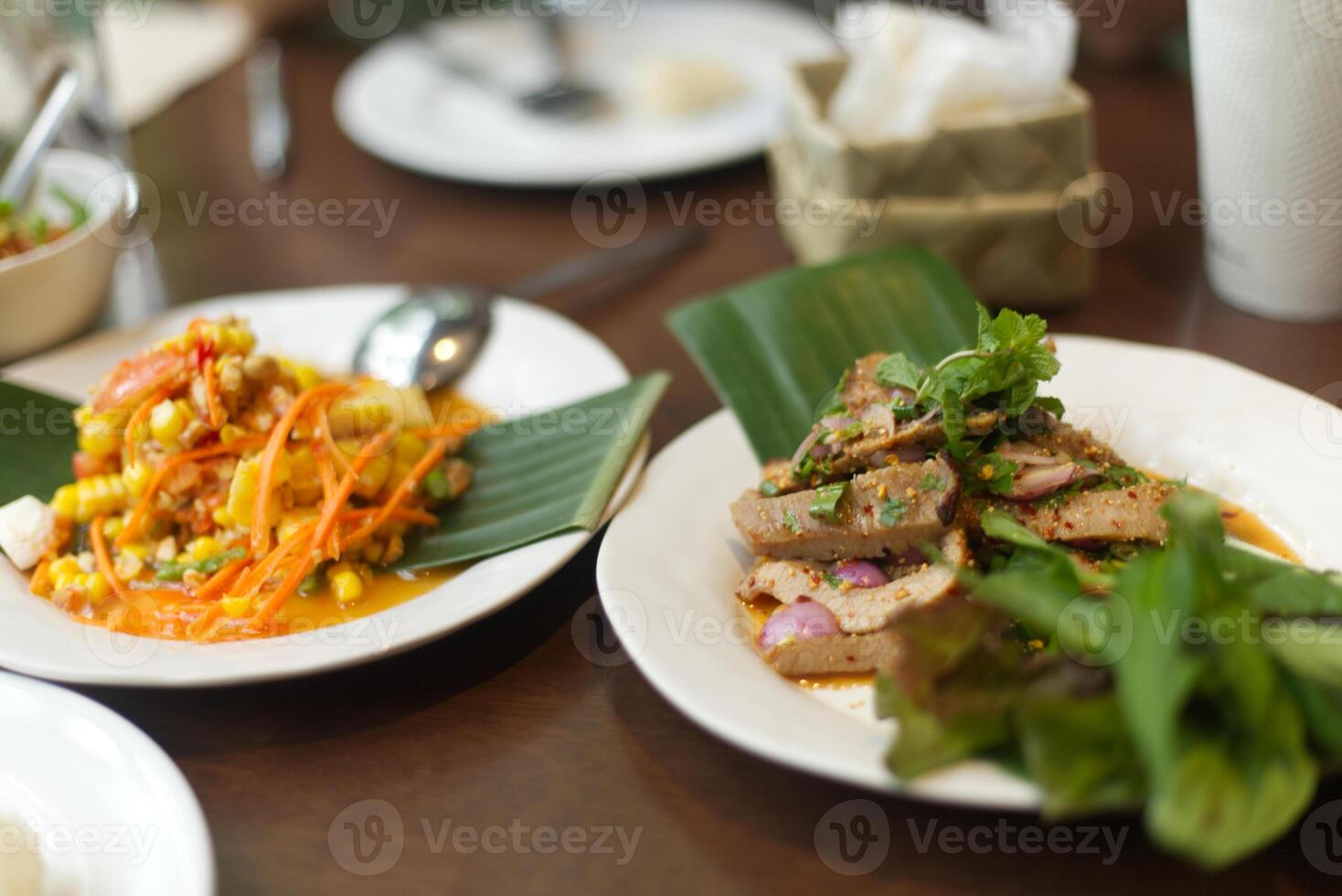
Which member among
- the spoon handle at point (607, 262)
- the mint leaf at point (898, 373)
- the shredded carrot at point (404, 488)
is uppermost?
the mint leaf at point (898, 373)

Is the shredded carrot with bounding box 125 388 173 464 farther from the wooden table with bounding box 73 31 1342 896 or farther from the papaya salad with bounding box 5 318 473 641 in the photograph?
the wooden table with bounding box 73 31 1342 896

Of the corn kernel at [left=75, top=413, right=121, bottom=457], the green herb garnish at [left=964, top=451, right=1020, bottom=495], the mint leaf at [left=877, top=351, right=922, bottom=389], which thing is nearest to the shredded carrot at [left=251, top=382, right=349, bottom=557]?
the corn kernel at [left=75, top=413, right=121, bottom=457]

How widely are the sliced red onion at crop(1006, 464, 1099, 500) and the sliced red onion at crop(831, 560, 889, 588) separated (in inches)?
9.2

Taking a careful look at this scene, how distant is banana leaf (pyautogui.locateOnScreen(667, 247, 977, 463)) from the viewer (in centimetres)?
213

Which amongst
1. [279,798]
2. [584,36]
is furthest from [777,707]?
[584,36]

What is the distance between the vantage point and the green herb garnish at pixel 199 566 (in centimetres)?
191

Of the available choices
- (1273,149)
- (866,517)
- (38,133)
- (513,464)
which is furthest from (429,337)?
(1273,149)

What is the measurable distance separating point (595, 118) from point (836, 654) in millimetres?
2479

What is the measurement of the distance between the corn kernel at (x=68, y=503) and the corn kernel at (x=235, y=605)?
45 centimetres

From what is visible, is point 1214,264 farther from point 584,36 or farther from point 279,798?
point 584,36

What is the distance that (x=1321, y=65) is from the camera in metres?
2.04

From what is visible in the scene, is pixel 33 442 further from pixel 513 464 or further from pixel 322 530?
pixel 513 464

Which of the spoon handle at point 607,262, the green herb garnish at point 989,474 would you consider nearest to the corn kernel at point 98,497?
the spoon handle at point 607,262

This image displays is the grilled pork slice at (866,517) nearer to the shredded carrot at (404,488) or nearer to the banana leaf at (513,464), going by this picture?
the banana leaf at (513,464)
